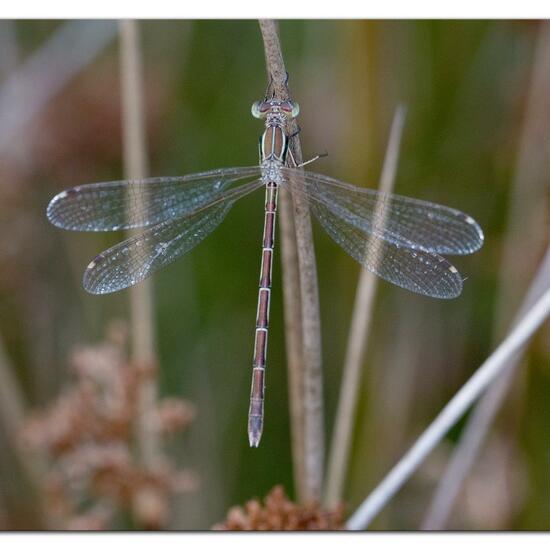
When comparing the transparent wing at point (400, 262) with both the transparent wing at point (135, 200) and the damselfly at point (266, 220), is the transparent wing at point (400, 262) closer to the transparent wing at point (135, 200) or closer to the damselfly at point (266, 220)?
the damselfly at point (266, 220)

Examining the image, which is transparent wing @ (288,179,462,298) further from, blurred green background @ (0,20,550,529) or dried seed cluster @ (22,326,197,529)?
dried seed cluster @ (22,326,197,529)

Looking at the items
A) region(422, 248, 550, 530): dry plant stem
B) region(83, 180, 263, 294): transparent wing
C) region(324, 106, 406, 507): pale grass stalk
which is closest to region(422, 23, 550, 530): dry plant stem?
region(422, 248, 550, 530): dry plant stem

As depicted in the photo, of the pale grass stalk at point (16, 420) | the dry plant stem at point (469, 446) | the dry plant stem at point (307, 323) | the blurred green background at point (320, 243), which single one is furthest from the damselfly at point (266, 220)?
the pale grass stalk at point (16, 420)

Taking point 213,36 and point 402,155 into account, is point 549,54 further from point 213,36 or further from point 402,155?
point 213,36

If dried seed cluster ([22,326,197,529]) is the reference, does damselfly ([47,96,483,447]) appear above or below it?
above

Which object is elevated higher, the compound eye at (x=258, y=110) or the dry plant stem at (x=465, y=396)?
the compound eye at (x=258, y=110)

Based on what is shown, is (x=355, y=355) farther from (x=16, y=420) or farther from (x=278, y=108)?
(x=16, y=420)
